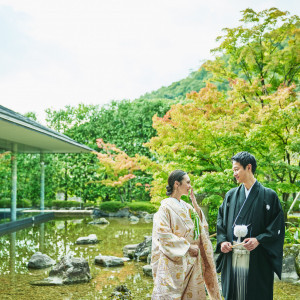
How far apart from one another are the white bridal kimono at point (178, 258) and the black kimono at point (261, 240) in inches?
13.3

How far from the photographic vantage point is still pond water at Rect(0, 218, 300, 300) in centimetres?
530

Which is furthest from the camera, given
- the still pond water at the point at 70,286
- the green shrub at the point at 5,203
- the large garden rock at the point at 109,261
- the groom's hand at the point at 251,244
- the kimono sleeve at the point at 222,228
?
the green shrub at the point at 5,203

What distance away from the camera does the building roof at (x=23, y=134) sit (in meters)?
10.6

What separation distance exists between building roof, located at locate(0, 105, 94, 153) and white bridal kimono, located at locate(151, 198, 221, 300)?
7458 mm

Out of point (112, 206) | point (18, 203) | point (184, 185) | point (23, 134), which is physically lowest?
point (112, 206)

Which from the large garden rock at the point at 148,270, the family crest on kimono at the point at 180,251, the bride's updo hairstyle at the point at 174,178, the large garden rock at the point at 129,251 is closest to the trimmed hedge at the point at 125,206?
the large garden rock at the point at 129,251

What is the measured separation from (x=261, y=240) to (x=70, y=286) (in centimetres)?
376

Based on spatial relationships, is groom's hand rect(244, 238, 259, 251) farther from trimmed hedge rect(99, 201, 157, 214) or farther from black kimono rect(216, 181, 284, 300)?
trimmed hedge rect(99, 201, 157, 214)

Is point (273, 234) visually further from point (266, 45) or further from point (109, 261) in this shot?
point (266, 45)

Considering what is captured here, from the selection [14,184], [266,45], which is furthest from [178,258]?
[14,184]

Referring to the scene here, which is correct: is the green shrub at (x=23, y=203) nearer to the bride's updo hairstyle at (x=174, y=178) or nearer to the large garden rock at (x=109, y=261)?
the large garden rock at (x=109, y=261)

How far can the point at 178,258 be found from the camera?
3307 mm

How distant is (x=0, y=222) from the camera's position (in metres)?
13.2

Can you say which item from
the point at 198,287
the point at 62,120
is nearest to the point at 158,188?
the point at 198,287
